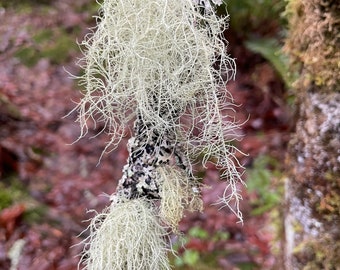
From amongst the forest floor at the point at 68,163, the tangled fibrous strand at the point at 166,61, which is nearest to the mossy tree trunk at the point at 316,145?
the forest floor at the point at 68,163

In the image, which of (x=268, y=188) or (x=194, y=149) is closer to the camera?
(x=194, y=149)

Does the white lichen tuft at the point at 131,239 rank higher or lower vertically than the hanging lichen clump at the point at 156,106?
lower

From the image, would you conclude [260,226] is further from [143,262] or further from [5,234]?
[143,262]

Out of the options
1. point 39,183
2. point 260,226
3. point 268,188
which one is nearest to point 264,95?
point 268,188

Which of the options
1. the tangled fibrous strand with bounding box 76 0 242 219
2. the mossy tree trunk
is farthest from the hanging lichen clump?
the mossy tree trunk

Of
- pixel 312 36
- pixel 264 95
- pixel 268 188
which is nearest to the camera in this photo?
pixel 312 36

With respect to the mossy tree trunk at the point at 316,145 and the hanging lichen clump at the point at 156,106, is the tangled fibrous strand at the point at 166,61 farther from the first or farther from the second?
the mossy tree trunk at the point at 316,145

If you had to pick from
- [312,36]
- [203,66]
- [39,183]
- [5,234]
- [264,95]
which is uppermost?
[264,95]
